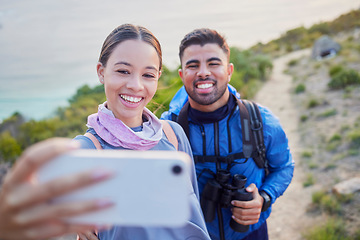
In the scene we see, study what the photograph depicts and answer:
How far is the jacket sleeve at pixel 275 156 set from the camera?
1.92m

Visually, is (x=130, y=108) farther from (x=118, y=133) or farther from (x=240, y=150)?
(x=240, y=150)

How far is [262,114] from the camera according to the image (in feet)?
6.48

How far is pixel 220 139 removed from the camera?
6.17ft

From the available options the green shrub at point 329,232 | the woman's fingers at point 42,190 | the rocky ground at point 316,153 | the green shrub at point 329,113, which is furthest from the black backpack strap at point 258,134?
the green shrub at point 329,113

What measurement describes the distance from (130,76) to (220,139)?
3.05 ft

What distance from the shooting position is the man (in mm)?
1868

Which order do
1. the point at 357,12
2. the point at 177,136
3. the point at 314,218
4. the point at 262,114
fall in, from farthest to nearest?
the point at 357,12
the point at 314,218
the point at 262,114
the point at 177,136

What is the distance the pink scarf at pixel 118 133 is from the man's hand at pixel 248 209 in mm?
915

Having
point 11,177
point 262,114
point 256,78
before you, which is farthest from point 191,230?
point 256,78

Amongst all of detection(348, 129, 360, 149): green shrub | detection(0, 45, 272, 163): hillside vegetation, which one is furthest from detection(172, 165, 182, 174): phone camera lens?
detection(0, 45, 272, 163): hillside vegetation

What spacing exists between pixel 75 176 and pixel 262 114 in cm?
169

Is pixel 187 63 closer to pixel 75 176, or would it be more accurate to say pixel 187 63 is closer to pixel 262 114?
pixel 262 114

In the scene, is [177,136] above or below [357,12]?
below

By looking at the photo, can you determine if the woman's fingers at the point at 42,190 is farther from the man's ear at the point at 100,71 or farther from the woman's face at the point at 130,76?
the man's ear at the point at 100,71
